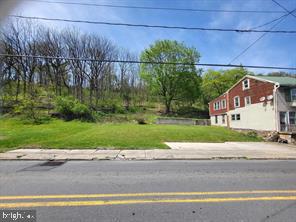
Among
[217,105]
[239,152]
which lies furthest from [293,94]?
[217,105]

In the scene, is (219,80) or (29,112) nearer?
(29,112)

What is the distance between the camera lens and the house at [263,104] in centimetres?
1895

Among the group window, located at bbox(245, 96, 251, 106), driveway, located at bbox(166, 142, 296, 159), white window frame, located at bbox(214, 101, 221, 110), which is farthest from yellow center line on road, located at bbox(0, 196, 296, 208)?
white window frame, located at bbox(214, 101, 221, 110)

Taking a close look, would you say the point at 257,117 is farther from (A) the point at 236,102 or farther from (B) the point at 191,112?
(B) the point at 191,112

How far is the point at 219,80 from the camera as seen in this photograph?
4897cm

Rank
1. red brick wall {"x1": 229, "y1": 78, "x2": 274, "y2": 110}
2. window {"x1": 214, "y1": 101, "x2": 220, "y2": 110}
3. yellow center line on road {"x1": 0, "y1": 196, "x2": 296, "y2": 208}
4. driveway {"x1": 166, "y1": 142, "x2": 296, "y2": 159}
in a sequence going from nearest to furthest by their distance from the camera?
yellow center line on road {"x1": 0, "y1": 196, "x2": 296, "y2": 208} → driveway {"x1": 166, "y1": 142, "x2": 296, "y2": 159} → red brick wall {"x1": 229, "y1": 78, "x2": 274, "y2": 110} → window {"x1": 214, "y1": 101, "x2": 220, "y2": 110}

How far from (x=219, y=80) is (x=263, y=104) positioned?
29414mm

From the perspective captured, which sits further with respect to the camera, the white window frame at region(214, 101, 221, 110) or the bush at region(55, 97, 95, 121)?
the white window frame at region(214, 101, 221, 110)

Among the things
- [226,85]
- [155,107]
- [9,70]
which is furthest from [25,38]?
[226,85]

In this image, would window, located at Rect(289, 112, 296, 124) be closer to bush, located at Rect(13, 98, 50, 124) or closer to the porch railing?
the porch railing

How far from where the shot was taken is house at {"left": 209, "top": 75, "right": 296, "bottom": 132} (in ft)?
62.2

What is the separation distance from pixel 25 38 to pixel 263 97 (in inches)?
1458

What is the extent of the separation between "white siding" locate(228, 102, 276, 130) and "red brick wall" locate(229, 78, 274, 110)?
0.81 meters

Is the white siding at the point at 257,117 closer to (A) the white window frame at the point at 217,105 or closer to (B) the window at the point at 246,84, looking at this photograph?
(B) the window at the point at 246,84
